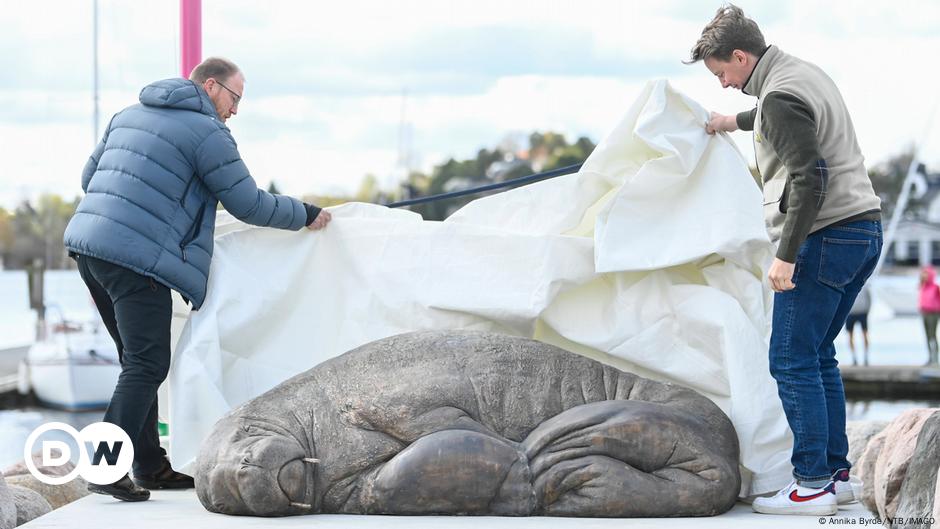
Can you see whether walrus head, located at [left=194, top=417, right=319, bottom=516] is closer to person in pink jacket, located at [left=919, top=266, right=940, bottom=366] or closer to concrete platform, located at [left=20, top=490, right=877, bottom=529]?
concrete platform, located at [left=20, top=490, right=877, bottom=529]

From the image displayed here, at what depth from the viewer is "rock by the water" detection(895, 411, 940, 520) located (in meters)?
4.82

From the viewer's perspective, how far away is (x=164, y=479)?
17.7 ft

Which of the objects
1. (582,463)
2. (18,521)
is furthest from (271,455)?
(18,521)

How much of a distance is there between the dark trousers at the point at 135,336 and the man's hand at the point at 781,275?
243cm

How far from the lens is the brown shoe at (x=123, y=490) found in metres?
4.85

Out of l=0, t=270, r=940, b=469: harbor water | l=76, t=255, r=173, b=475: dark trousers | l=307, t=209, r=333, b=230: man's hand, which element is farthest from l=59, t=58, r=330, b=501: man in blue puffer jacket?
l=0, t=270, r=940, b=469: harbor water

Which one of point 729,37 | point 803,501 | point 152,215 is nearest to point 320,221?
point 152,215

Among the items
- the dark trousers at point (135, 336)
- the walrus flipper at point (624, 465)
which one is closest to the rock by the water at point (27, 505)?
the dark trousers at point (135, 336)

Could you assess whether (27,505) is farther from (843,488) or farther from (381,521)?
(843,488)

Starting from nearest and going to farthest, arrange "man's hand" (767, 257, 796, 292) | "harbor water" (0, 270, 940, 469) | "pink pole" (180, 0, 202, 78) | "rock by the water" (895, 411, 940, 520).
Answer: "man's hand" (767, 257, 796, 292) < "rock by the water" (895, 411, 940, 520) < "pink pole" (180, 0, 202, 78) < "harbor water" (0, 270, 940, 469)

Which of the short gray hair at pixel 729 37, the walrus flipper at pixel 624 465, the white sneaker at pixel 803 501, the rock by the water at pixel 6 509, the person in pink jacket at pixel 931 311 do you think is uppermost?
the short gray hair at pixel 729 37

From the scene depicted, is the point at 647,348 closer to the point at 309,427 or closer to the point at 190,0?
the point at 309,427

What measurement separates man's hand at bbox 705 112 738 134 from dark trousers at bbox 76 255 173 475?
2440 mm

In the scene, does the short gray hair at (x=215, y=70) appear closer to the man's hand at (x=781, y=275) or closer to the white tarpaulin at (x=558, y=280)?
the white tarpaulin at (x=558, y=280)
